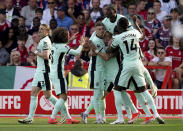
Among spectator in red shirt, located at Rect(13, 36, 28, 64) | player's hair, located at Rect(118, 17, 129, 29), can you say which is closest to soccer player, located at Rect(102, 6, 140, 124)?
player's hair, located at Rect(118, 17, 129, 29)

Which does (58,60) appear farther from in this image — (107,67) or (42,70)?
(107,67)

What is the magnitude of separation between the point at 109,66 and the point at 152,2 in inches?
299

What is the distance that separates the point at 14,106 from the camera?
1816 cm

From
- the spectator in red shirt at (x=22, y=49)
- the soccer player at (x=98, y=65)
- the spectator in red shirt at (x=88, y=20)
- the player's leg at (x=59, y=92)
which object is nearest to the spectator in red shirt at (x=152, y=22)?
the spectator in red shirt at (x=88, y=20)

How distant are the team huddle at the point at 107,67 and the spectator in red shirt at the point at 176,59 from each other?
4.23 meters

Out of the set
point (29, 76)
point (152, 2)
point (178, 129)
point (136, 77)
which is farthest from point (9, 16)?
point (178, 129)

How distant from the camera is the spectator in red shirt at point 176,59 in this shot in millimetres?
18359

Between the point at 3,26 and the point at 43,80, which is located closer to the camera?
the point at 43,80

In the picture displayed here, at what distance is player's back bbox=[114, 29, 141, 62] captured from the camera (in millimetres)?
13195

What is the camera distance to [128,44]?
520 inches

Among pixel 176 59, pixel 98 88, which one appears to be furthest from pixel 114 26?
pixel 176 59

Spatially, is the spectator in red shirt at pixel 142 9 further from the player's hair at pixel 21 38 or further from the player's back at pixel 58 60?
the player's back at pixel 58 60

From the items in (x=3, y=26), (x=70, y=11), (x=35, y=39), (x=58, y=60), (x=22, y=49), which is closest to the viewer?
(x=58, y=60)

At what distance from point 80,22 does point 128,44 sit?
7.95m
